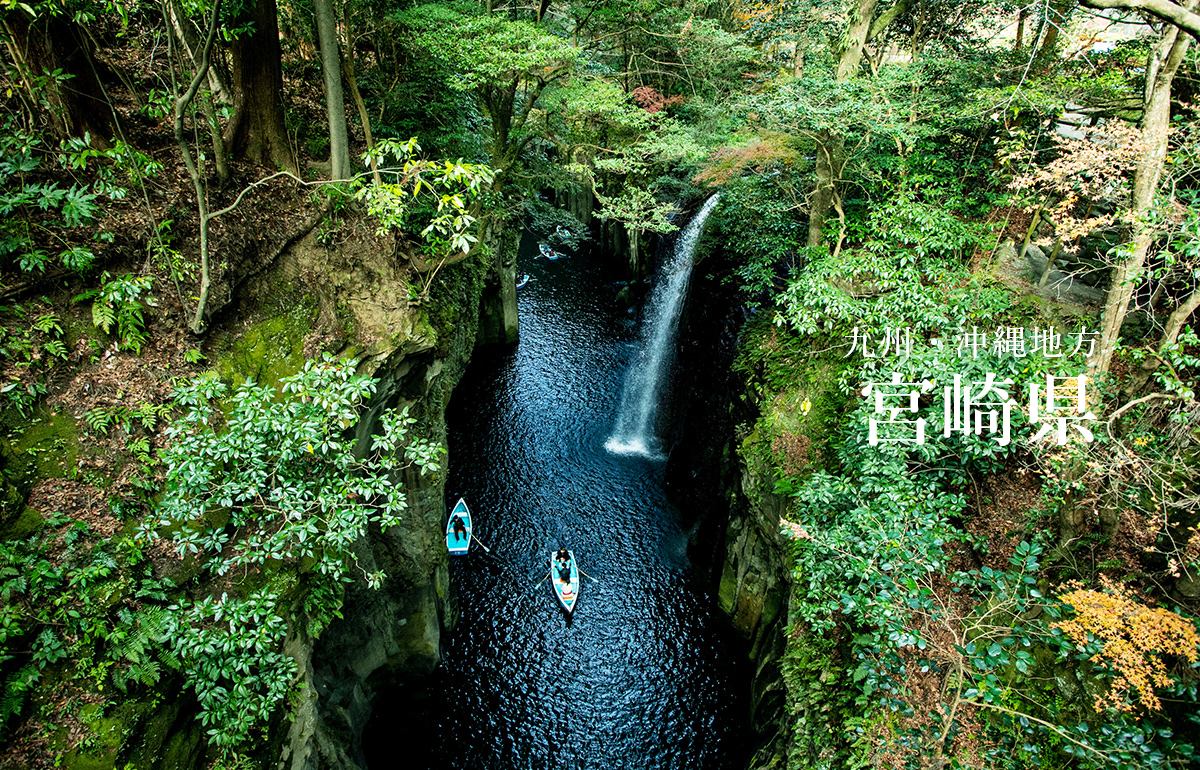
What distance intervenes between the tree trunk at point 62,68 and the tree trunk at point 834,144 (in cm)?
1375

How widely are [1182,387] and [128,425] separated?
1440 centimetres

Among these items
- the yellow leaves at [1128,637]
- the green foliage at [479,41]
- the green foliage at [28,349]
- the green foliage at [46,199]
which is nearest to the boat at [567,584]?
the yellow leaves at [1128,637]

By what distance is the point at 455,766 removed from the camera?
38.5 ft

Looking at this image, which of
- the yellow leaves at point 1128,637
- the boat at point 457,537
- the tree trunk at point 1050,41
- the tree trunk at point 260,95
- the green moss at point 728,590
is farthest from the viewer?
the boat at point 457,537

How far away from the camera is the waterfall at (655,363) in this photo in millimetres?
21312

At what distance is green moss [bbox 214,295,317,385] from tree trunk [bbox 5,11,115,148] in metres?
3.46

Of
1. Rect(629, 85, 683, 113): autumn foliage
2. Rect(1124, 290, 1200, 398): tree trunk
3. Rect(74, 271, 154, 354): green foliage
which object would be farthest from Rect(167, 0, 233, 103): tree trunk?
Rect(1124, 290, 1200, 398): tree trunk

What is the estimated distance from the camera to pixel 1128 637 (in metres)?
7.01

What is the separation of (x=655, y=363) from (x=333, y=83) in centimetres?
1552

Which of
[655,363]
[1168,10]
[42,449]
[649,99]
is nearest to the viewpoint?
[1168,10]

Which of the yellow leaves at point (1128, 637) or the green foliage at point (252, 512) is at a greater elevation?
the green foliage at point (252, 512)

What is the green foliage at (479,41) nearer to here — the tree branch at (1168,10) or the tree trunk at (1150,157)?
the tree branch at (1168,10)

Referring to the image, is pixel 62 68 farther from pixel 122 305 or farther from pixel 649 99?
pixel 649 99

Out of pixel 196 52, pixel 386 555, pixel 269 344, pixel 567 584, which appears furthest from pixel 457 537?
pixel 196 52
